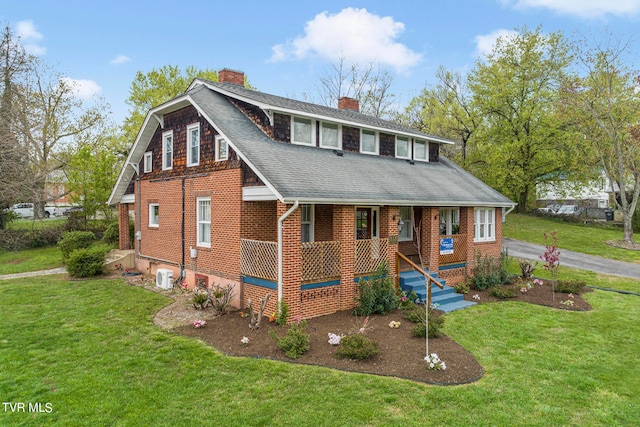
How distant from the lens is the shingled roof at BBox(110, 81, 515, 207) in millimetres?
9883

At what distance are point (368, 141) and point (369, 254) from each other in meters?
5.73

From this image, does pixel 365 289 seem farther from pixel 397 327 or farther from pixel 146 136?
pixel 146 136

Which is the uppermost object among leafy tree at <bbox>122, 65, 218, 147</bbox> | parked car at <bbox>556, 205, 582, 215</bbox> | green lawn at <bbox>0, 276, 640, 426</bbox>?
leafy tree at <bbox>122, 65, 218, 147</bbox>

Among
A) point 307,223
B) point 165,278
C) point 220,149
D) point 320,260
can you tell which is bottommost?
point 165,278

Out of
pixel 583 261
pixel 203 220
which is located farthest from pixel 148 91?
pixel 583 261

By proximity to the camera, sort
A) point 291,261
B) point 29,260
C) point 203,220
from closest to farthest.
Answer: point 291,261 < point 203,220 < point 29,260

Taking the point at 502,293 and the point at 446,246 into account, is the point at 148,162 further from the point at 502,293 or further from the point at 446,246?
the point at 502,293

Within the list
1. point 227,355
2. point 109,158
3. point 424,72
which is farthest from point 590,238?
point 109,158

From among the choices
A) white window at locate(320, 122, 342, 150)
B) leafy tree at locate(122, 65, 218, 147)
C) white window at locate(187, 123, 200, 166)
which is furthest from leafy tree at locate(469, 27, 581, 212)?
leafy tree at locate(122, 65, 218, 147)

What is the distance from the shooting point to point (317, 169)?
1126 cm

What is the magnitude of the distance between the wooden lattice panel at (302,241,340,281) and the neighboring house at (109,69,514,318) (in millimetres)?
29

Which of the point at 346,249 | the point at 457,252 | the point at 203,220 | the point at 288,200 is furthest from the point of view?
the point at 457,252

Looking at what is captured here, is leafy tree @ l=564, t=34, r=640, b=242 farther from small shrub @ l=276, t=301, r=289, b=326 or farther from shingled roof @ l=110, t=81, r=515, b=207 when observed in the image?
small shrub @ l=276, t=301, r=289, b=326

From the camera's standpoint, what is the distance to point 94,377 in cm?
640
